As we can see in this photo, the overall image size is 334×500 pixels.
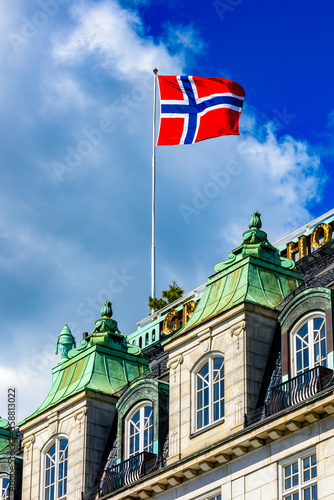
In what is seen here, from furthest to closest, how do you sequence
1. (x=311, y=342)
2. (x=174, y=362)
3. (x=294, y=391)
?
(x=174, y=362), (x=311, y=342), (x=294, y=391)

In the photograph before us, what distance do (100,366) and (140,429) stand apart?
4.28m

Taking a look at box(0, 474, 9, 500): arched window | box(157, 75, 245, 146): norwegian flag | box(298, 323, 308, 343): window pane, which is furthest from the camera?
box(157, 75, 245, 146): norwegian flag

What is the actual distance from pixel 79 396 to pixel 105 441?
1819 millimetres

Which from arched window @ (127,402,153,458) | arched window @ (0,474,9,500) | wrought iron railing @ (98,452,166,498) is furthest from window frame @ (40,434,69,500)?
arched window @ (0,474,9,500)

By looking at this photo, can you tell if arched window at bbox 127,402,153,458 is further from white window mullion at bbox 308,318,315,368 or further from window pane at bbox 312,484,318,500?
window pane at bbox 312,484,318,500

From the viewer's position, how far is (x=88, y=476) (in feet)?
155

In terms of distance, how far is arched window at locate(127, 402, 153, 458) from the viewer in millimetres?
45938

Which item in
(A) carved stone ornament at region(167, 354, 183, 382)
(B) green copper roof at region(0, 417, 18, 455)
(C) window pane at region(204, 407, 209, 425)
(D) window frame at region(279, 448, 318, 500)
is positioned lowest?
(D) window frame at region(279, 448, 318, 500)

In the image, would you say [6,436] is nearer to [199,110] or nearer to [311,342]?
[199,110]

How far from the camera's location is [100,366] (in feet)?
164

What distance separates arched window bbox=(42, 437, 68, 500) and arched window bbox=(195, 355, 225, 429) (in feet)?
23.4

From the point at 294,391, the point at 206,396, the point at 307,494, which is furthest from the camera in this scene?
the point at 206,396

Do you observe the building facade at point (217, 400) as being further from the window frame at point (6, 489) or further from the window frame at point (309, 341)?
the window frame at point (6, 489)

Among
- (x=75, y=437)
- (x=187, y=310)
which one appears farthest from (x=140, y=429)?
(x=187, y=310)
